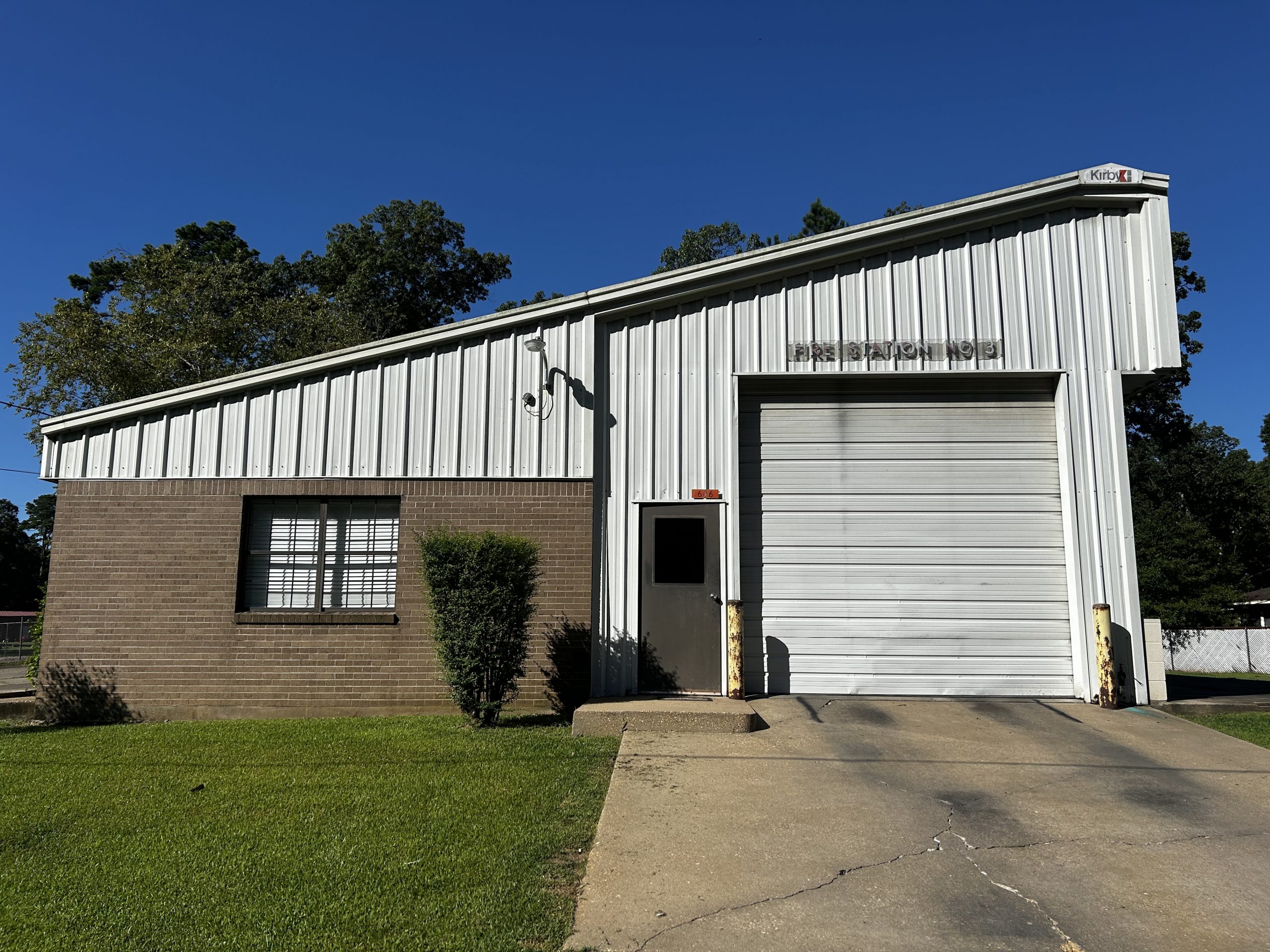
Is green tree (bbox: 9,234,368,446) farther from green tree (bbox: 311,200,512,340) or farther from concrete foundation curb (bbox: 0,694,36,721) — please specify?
concrete foundation curb (bbox: 0,694,36,721)

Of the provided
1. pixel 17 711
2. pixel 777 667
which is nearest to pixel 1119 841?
pixel 777 667

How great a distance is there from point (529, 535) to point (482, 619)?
5.93 feet

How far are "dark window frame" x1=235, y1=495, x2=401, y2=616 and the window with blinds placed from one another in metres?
0.01

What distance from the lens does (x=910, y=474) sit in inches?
415

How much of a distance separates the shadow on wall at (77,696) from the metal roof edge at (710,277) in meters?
3.01

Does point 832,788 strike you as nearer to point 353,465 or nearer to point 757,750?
point 757,750

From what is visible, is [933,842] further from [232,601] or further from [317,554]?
[232,601]

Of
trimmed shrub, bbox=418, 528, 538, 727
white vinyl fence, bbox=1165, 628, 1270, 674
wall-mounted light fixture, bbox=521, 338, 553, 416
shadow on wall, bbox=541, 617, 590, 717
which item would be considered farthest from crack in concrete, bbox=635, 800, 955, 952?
white vinyl fence, bbox=1165, 628, 1270, 674

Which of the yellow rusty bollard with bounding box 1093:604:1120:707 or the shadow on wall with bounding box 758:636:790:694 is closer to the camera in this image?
the yellow rusty bollard with bounding box 1093:604:1120:707

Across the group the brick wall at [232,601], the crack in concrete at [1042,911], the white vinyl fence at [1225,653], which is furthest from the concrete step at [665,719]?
the white vinyl fence at [1225,653]

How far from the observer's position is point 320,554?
10609 millimetres

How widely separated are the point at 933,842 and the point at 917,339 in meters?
6.77

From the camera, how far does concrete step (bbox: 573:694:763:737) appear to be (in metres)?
8.09

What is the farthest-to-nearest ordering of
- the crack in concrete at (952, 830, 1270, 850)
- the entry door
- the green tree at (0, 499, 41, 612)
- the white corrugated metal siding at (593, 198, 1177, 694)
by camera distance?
1. the green tree at (0, 499, 41, 612)
2. the white corrugated metal siding at (593, 198, 1177, 694)
3. the entry door
4. the crack in concrete at (952, 830, 1270, 850)
